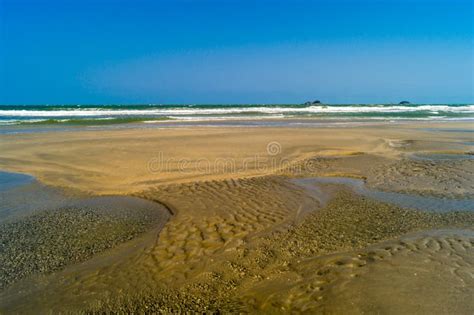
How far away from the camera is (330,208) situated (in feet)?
23.1

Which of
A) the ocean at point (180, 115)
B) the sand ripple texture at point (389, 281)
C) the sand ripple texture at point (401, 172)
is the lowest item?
the sand ripple texture at point (389, 281)

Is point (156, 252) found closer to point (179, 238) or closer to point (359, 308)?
point (179, 238)

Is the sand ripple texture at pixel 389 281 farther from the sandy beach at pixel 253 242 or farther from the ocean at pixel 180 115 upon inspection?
the ocean at pixel 180 115

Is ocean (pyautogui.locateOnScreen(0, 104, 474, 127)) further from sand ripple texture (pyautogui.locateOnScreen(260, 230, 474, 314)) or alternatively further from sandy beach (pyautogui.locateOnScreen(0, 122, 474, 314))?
sand ripple texture (pyautogui.locateOnScreen(260, 230, 474, 314))

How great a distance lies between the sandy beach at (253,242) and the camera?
151 inches

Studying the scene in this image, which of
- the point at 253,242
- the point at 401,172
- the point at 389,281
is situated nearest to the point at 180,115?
the point at 401,172

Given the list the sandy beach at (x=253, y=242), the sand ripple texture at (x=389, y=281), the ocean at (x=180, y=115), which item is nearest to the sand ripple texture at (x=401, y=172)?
the sandy beach at (x=253, y=242)

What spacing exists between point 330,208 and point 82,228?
517cm

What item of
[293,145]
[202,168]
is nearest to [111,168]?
[202,168]

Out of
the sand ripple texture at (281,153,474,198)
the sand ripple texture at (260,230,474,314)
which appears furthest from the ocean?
the sand ripple texture at (260,230,474,314)

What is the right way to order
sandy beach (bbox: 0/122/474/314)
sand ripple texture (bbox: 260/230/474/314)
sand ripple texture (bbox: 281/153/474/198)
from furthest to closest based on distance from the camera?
sand ripple texture (bbox: 281/153/474/198) → sandy beach (bbox: 0/122/474/314) → sand ripple texture (bbox: 260/230/474/314)

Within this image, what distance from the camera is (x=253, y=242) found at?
534cm

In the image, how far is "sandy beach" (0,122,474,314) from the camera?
12.6 ft

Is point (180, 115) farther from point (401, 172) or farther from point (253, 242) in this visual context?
point (253, 242)
